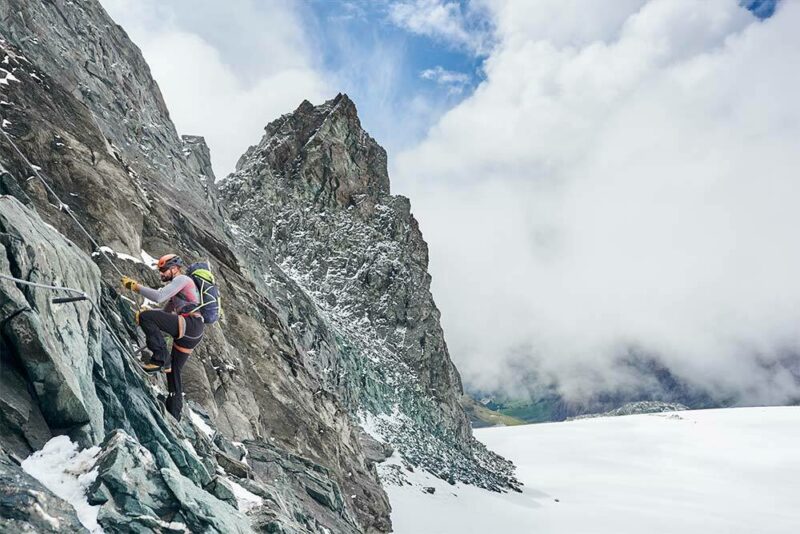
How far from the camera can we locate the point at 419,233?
7988cm

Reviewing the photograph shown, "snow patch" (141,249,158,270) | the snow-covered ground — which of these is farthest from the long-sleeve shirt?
the snow-covered ground

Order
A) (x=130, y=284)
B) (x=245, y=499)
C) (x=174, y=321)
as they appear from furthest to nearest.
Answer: (x=245, y=499)
(x=174, y=321)
(x=130, y=284)

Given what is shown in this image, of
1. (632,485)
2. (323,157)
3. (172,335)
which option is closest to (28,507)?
(172,335)

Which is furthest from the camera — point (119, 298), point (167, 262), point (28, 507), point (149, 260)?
point (149, 260)

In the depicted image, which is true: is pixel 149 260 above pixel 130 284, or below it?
above

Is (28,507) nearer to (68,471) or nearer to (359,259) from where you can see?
(68,471)

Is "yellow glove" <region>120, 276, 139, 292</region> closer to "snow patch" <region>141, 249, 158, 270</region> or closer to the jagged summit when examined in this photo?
"snow patch" <region>141, 249, 158, 270</region>

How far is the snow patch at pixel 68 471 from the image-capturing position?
219 inches

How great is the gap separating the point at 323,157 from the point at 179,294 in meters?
62.7

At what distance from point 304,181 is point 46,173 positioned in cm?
5332

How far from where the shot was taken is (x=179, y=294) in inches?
341

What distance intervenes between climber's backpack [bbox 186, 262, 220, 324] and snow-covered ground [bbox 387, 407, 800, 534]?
860 inches

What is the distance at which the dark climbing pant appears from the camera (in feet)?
27.3

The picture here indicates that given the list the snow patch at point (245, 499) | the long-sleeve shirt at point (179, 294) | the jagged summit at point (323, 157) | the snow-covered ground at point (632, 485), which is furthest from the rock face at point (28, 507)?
the jagged summit at point (323, 157)
